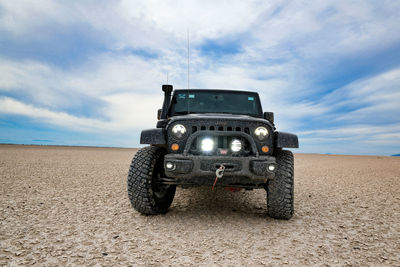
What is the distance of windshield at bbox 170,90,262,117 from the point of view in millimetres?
4785

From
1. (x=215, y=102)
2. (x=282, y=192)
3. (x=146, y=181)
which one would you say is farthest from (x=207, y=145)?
(x=215, y=102)

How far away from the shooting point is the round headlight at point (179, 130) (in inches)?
133

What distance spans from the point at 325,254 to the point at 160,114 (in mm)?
3445

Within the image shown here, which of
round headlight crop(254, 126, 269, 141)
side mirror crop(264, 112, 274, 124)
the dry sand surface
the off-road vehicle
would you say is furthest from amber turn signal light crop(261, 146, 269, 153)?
side mirror crop(264, 112, 274, 124)

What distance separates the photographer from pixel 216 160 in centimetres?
313

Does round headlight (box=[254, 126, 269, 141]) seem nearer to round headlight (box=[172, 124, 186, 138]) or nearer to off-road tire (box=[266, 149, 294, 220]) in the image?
off-road tire (box=[266, 149, 294, 220])

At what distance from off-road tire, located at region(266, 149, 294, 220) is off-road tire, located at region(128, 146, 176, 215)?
153 cm

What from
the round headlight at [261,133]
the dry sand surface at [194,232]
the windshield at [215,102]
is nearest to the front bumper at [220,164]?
the round headlight at [261,133]

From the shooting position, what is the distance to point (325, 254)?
2564 millimetres

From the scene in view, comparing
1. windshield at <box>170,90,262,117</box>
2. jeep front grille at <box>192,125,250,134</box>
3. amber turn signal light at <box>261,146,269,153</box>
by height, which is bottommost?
amber turn signal light at <box>261,146,269,153</box>

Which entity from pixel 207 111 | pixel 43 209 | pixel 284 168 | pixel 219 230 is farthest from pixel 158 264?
pixel 207 111

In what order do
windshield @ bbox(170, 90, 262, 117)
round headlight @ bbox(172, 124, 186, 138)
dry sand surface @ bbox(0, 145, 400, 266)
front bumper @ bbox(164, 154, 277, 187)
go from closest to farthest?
dry sand surface @ bbox(0, 145, 400, 266) < front bumper @ bbox(164, 154, 277, 187) < round headlight @ bbox(172, 124, 186, 138) < windshield @ bbox(170, 90, 262, 117)

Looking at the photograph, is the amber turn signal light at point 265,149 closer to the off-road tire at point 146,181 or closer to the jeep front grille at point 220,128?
the jeep front grille at point 220,128

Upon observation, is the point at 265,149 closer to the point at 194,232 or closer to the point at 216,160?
the point at 216,160
